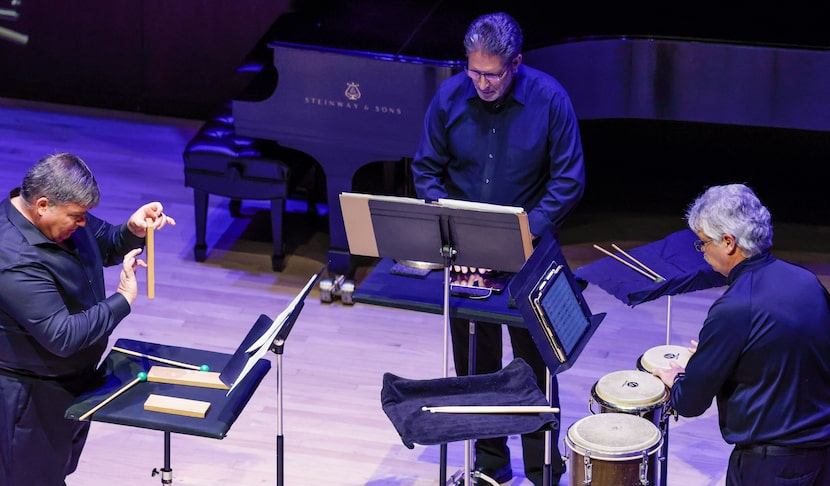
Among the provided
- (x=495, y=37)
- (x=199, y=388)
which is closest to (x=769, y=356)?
(x=495, y=37)

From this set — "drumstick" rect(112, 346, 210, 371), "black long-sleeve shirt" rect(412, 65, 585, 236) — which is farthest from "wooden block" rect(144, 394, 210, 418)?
"black long-sleeve shirt" rect(412, 65, 585, 236)

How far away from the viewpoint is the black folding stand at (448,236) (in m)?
4.43

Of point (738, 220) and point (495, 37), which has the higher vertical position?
point (495, 37)

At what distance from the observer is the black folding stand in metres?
4.43

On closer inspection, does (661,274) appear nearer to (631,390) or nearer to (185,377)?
(631,390)

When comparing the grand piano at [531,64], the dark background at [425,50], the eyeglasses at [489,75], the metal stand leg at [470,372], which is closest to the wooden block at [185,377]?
the metal stand leg at [470,372]

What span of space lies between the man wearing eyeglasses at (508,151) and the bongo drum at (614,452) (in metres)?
0.65

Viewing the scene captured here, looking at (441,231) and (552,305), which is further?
(441,231)

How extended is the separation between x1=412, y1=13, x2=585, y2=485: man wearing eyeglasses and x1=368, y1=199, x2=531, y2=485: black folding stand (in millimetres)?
459

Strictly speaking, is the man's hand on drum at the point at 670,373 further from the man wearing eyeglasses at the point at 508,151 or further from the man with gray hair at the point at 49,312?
the man with gray hair at the point at 49,312

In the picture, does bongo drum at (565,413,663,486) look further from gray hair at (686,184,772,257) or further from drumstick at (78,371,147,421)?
drumstick at (78,371,147,421)

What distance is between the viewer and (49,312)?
425cm

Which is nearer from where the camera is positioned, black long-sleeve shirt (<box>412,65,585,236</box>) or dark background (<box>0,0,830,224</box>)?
black long-sleeve shirt (<box>412,65,585,236</box>)

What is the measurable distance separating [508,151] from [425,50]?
6.38 feet
